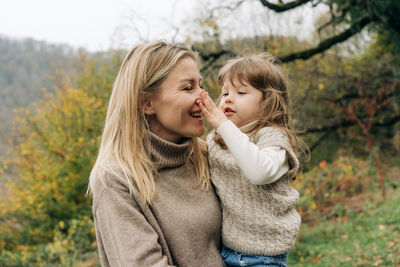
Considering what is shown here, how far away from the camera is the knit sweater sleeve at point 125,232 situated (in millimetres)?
1470

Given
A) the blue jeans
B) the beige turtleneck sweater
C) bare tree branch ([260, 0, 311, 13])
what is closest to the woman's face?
the beige turtleneck sweater

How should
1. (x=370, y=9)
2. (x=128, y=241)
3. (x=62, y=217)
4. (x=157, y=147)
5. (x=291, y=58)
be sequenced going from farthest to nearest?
1. (x=62, y=217)
2. (x=291, y=58)
3. (x=370, y=9)
4. (x=157, y=147)
5. (x=128, y=241)

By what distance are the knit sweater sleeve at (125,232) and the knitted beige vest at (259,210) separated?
493mm

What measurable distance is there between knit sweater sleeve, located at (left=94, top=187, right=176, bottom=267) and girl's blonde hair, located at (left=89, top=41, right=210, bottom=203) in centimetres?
13

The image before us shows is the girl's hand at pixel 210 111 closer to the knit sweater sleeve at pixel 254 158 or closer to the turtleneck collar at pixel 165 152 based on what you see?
the knit sweater sleeve at pixel 254 158

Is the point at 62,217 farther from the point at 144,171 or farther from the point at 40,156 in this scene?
the point at 144,171

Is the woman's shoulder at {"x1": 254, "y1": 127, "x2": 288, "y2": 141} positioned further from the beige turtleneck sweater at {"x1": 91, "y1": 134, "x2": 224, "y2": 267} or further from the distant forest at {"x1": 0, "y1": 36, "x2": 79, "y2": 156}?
the distant forest at {"x1": 0, "y1": 36, "x2": 79, "y2": 156}

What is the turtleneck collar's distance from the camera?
1.82 m

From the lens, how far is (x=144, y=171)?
5.57 ft

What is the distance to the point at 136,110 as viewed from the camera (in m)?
1.80

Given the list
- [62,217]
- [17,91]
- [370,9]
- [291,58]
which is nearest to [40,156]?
[62,217]

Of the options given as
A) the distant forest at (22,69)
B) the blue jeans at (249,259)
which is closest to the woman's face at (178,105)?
the blue jeans at (249,259)

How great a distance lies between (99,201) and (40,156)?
8.55 meters

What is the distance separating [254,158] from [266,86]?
0.68 m
